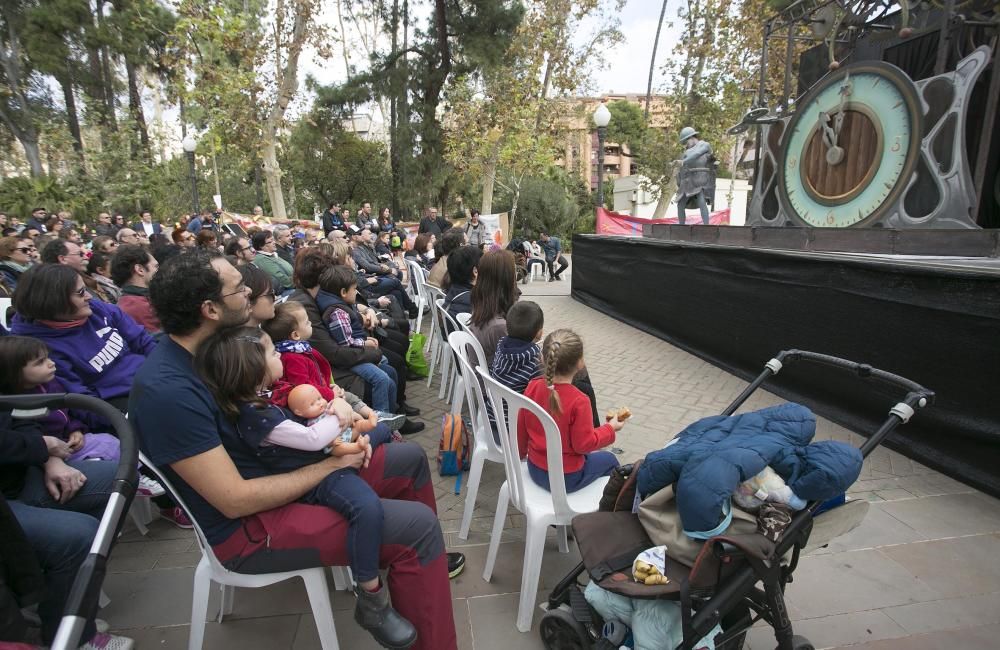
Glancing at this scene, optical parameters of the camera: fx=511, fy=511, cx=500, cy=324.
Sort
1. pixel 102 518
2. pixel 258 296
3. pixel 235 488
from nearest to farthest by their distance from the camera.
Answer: pixel 102 518 < pixel 235 488 < pixel 258 296

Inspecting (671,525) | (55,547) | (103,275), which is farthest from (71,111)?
(671,525)

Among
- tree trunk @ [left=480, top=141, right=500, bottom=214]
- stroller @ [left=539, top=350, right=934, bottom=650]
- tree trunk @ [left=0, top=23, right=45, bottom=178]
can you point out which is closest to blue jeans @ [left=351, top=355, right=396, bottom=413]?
stroller @ [left=539, top=350, right=934, bottom=650]

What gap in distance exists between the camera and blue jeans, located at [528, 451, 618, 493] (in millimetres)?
2238

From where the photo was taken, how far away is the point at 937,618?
213 centimetres

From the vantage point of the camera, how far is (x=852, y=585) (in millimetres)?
2344

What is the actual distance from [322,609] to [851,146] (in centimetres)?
822

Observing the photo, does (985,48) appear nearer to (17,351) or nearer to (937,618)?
(937,618)

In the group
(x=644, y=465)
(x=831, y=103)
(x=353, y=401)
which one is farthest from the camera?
(x=831, y=103)

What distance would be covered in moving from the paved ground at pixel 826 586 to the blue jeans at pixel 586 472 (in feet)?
1.67

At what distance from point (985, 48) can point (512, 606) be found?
24.5 feet

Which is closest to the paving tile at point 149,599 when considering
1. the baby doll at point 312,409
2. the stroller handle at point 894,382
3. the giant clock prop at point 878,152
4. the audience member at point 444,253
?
the baby doll at point 312,409

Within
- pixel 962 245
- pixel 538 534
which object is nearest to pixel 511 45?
pixel 962 245

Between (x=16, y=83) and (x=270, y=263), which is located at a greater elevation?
(x=16, y=83)

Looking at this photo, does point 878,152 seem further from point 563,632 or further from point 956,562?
point 563,632
